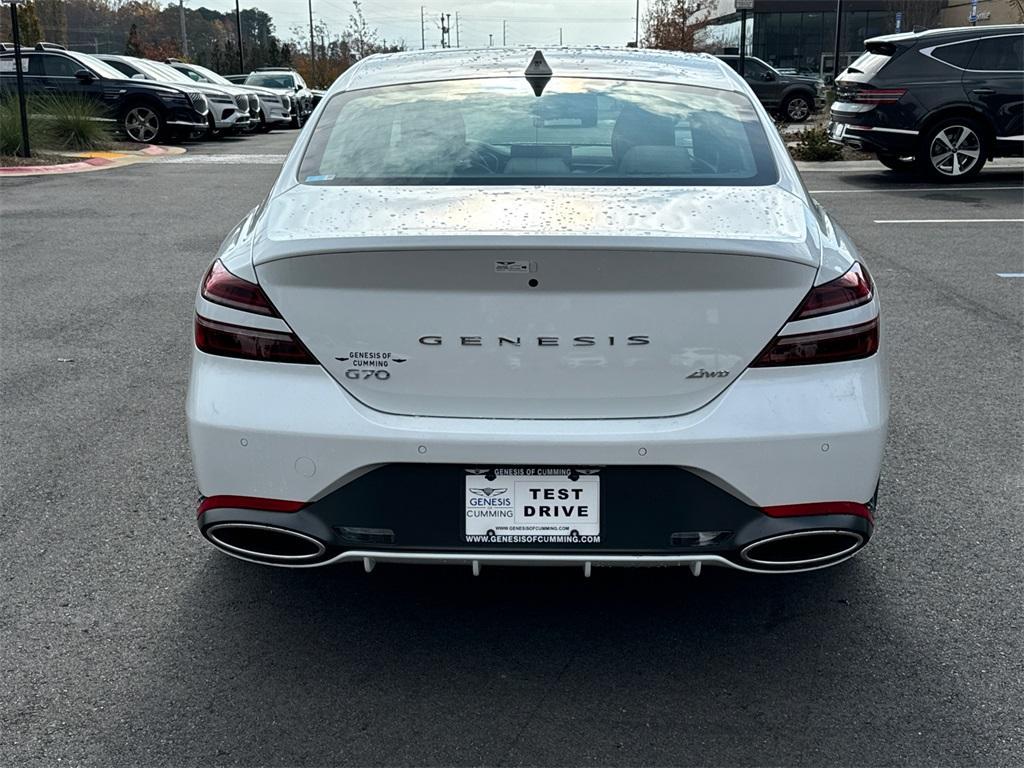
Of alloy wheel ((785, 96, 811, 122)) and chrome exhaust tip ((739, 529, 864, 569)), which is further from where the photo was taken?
alloy wheel ((785, 96, 811, 122))

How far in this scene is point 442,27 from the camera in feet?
372

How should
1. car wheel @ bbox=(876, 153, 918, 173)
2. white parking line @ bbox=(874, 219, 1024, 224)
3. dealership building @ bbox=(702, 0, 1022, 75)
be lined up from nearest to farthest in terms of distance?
white parking line @ bbox=(874, 219, 1024, 224) < car wheel @ bbox=(876, 153, 918, 173) < dealership building @ bbox=(702, 0, 1022, 75)

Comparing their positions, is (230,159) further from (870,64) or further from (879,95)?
(879,95)

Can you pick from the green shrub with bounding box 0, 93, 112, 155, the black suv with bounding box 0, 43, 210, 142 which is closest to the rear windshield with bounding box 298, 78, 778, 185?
the green shrub with bounding box 0, 93, 112, 155

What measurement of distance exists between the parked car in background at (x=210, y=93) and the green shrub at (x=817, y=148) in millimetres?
12031

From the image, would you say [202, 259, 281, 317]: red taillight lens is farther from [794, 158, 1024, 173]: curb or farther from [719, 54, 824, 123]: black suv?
[719, 54, 824, 123]: black suv

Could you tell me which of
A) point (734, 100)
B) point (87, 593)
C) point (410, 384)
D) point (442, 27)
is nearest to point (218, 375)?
point (410, 384)

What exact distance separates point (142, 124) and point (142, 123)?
2 cm

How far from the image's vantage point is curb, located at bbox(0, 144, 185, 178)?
16922 millimetres

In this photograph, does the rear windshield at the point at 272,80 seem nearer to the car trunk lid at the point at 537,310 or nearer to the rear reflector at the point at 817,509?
the car trunk lid at the point at 537,310

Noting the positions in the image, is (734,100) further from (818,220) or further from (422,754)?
(422,754)

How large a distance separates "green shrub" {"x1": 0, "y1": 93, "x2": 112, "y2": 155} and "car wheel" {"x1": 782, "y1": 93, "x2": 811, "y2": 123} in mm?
17948

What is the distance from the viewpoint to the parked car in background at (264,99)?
28.6 meters

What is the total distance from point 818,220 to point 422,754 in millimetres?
1858
